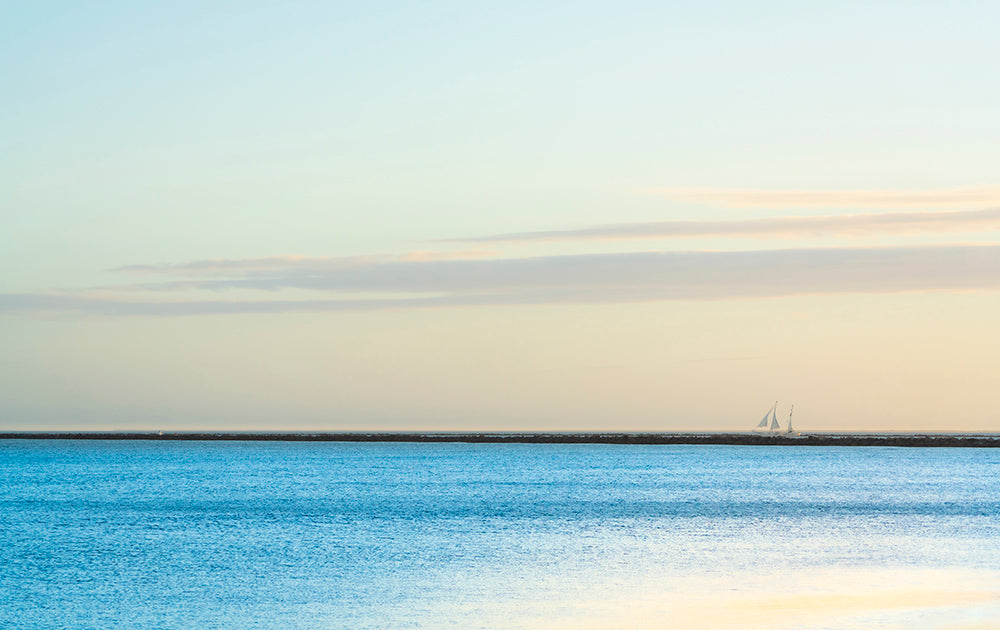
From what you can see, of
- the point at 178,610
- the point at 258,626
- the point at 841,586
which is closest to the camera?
the point at 258,626

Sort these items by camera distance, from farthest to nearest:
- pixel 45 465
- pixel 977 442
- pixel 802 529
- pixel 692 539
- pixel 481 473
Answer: pixel 977 442
pixel 45 465
pixel 481 473
pixel 802 529
pixel 692 539

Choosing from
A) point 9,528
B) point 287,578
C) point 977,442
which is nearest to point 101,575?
point 287,578

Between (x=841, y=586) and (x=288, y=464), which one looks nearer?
(x=841, y=586)

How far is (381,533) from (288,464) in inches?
3161

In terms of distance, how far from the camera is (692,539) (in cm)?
4200

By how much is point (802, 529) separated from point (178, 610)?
26.1m

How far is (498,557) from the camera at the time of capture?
36531 mm

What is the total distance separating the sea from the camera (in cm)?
2598

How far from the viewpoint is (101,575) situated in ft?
109

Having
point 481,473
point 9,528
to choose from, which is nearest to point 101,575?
point 9,528

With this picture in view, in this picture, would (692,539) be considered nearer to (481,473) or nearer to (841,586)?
(841,586)

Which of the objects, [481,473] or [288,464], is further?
[288,464]

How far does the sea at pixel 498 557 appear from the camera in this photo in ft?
85.3

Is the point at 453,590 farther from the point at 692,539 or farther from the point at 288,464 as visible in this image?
the point at 288,464
